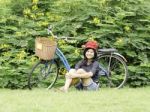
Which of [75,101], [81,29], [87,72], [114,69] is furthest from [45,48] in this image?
[81,29]

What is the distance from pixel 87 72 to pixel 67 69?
0.64m

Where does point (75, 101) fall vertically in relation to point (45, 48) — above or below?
below

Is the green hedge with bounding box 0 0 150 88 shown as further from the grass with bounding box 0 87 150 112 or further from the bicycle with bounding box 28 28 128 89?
the grass with bounding box 0 87 150 112

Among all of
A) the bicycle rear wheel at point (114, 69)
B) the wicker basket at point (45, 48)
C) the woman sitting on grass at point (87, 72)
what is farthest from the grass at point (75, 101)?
the bicycle rear wheel at point (114, 69)

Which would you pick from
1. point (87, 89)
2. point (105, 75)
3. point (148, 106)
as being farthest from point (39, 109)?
point (105, 75)

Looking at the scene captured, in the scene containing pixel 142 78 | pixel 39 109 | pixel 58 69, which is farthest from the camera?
pixel 142 78

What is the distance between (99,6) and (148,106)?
4.17 metres

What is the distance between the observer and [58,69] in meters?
9.66

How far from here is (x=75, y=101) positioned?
7.57 m

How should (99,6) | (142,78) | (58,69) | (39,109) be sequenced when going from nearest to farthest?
(39,109), (58,69), (142,78), (99,6)

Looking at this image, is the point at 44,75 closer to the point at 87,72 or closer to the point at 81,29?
the point at 87,72

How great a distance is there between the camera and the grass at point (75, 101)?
702cm

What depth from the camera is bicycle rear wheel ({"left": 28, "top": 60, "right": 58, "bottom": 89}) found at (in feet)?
31.2

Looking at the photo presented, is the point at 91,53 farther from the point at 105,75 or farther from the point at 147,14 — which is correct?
the point at 147,14
